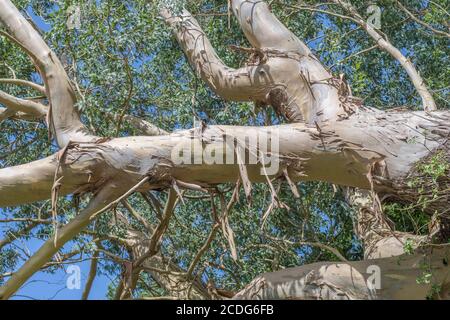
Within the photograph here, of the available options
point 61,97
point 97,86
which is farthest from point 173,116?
point 61,97

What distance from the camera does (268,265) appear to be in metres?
9.55

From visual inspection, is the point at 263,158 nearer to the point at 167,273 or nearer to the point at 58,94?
the point at 58,94

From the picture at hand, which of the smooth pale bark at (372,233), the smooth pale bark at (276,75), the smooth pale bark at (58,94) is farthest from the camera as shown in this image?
the smooth pale bark at (372,233)

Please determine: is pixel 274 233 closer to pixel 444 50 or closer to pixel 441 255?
pixel 444 50

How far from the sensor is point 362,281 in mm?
6363

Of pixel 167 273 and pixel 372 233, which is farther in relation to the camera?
pixel 167 273

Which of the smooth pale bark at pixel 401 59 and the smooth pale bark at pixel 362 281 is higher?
the smooth pale bark at pixel 401 59

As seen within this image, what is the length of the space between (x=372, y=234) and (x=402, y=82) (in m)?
3.58

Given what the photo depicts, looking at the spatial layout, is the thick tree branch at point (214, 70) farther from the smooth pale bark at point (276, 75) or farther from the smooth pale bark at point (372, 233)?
the smooth pale bark at point (372, 233)

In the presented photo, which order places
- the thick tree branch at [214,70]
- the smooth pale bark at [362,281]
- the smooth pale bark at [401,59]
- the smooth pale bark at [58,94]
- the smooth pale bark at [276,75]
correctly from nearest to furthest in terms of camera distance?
the smooth pale bark at [58,94], the smooth pale bark at [362,281], the smooth pale bark at [276,75], the thick tree branch at [214,70], the smooth pale bark at [401,59]

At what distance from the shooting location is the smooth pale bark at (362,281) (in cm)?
628

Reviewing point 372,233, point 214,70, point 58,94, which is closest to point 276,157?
point 58,94

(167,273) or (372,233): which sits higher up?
(372,233)

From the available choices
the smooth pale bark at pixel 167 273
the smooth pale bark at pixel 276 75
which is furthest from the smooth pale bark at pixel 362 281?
the smooth pale bark at pixel 167 273
